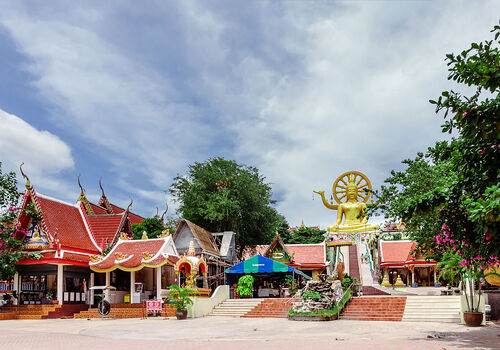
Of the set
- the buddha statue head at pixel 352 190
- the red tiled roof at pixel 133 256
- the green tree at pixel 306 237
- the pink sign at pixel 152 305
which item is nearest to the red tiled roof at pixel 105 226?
the red tiled roof at pixel 133 256

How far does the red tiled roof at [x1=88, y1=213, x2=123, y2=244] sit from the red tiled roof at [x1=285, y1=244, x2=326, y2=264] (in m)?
15.5

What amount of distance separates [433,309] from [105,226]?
2136 centimetres

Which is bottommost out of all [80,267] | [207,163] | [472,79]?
[80,267]

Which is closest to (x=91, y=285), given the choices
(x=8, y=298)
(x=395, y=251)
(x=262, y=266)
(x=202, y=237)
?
(x=8, y=298)

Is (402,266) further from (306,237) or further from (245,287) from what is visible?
(245,287)

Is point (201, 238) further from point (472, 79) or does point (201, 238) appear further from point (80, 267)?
point (472, 79)

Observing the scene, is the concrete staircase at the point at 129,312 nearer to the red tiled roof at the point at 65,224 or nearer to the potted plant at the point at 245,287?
the potted plant at the point at 245,287

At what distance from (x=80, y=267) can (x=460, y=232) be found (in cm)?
2208

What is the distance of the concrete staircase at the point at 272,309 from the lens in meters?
20.7

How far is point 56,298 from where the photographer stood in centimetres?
2486

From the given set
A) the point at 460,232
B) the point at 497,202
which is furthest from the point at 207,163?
the point at 497,202

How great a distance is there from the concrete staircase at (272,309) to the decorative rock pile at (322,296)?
1.31 metres

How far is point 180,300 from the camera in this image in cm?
2008

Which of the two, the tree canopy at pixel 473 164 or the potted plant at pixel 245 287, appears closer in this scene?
the tree canopy at pixel 473 164
